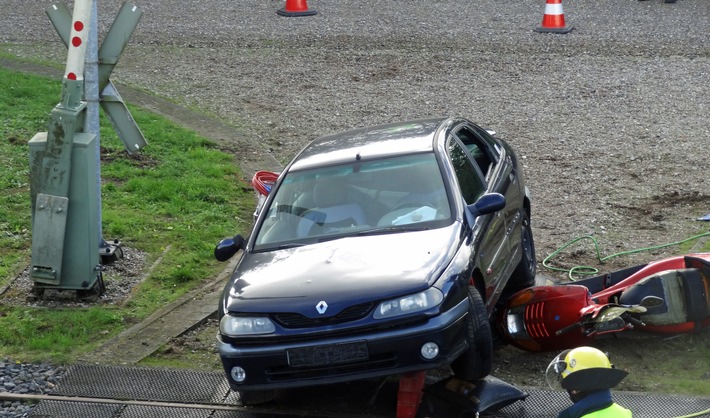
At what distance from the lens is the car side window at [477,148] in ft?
27.4

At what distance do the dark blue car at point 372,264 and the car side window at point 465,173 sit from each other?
18 millimetres

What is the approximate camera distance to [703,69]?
55.1 feet

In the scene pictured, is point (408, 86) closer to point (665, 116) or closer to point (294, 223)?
point (665, 116)

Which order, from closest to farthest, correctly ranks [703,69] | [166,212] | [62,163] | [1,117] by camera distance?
[62,163]
[166,212]
[1,117]
[703,69]

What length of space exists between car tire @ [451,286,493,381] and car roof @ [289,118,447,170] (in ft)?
5.08

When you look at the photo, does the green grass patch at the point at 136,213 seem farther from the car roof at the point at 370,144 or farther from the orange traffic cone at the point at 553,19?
the orange traffic cone at the point at 553,19

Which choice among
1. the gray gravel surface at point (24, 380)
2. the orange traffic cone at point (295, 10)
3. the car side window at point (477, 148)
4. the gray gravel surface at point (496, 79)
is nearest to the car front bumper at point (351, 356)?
the gray gravel surface at point (24, 380)

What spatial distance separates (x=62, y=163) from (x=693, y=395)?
4912mm

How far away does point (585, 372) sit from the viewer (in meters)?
4.55

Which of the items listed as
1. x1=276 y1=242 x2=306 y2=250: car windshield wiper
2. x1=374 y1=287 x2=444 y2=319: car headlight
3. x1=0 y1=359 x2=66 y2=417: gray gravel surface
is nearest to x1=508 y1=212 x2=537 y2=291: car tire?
x1=276 y1=242 x2=306 y2=250: car windshield wiper

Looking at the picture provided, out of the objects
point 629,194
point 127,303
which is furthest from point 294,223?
point 629,194

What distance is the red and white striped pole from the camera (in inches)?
323

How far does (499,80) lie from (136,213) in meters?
7.64

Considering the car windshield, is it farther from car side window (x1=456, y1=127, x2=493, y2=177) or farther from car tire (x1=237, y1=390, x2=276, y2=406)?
car tire (x1=237, y1=390, x2=276, y2=406)
